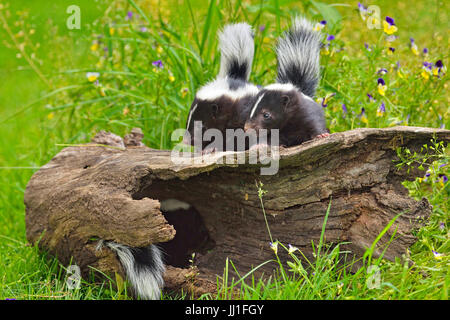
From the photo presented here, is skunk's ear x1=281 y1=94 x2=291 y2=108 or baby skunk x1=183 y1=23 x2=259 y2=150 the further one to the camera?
baby skunk x1=183 y1=23 x2=259 y2=150

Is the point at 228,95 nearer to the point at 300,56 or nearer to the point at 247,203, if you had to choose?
the point at 300,56

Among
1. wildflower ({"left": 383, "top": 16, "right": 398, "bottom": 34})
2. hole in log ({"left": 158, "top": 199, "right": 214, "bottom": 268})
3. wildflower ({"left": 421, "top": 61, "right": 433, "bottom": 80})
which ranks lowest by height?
hole in log ({"left": 158, "top": 199, "right": 214, "bottom": 268})

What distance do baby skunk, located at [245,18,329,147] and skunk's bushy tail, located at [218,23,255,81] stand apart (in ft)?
0.76

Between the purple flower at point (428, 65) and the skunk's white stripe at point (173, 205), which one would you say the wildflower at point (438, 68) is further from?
the skunk's white stripe at point (173, 205)

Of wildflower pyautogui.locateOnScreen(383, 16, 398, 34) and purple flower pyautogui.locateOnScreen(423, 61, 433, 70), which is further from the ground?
wildflower pyautogui.locateOnScreen(383, 16, 398, 34)

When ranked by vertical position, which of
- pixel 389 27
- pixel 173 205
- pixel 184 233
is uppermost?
pixel 389 27

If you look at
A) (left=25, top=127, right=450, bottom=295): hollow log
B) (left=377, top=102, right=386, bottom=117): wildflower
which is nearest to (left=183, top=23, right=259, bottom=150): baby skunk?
(left=25, top=127, right=450, bottom=295): hollow log

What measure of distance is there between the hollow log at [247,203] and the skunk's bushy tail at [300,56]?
112 cm

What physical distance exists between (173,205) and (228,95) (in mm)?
913

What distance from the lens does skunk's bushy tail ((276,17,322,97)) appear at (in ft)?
12.1

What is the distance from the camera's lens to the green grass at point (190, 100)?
269 cm

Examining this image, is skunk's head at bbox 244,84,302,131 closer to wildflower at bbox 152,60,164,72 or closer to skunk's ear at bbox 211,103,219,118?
skunk's ear at bbox 211,103,219,118

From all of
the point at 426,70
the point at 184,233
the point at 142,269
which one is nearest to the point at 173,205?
the point at 184,233

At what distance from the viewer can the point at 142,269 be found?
282cm
